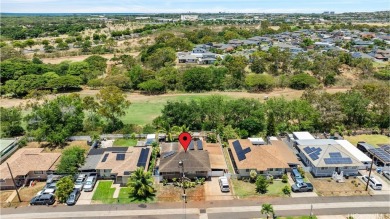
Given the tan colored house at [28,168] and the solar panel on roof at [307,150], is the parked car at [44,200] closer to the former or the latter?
the tan colored house at [28,168]

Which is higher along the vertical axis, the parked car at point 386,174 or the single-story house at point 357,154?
the single-story house at point 357,154

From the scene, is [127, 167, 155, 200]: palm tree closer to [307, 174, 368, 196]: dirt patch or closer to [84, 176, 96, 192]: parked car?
[84, 176, 96, 192]: parked car

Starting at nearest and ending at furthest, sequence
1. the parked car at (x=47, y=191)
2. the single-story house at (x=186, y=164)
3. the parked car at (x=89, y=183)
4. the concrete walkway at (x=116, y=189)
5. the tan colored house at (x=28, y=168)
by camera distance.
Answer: the parked car at (x=47, y=191) < the concrete walkway at (x=116, y=189) < the parked car at (x=89, y=183) < the tan colored house at (x=28, y=168) < the single-story house at (x=186, y=164)

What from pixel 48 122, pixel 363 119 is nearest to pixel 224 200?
pixel 48 122

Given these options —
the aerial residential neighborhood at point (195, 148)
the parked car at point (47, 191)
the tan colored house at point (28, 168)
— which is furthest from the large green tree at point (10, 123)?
the parked car at point (47, 191)

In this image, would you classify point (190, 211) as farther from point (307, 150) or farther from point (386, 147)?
point (386, 147)

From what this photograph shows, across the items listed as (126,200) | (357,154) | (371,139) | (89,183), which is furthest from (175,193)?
(371,139)
